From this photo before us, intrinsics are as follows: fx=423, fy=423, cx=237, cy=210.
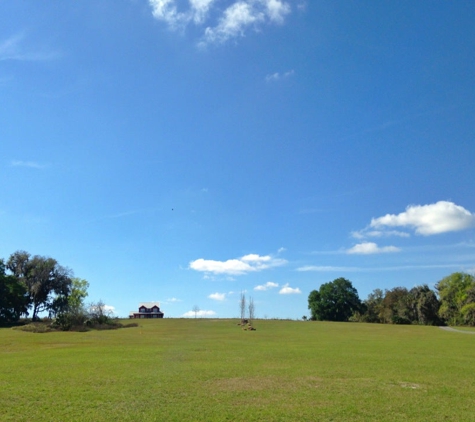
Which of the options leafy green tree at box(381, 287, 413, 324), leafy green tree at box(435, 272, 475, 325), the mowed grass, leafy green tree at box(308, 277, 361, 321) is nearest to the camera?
the mowed grass

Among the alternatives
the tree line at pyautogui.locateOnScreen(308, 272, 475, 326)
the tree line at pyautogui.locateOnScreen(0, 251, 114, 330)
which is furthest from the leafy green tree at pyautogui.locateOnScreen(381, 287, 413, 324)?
the tree line at pyautogui.locateOnScreen(0, 251, 114, 330)

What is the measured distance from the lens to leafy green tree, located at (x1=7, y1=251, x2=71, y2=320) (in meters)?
88.8

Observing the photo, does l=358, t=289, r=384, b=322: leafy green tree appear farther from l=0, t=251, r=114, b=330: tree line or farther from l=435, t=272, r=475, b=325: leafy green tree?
l=0, t=251, r=114, b=330: tree line

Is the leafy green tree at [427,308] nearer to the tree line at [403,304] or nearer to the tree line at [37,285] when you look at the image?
the tree line at [403,304]

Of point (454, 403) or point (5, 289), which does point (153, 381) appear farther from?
point (5, 289)

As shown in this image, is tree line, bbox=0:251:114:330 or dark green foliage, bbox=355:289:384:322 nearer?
tree line, bbox=0:251:114:330

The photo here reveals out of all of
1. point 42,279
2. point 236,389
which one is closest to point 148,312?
point 42,279

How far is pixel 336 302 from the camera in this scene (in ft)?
374

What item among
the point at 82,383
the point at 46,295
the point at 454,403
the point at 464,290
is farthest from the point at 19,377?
the point at 464,290

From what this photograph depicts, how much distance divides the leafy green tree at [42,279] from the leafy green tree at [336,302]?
63.3 meters

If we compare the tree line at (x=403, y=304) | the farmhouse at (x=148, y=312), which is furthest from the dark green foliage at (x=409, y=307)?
the farmhouse at (x=148, y=312)

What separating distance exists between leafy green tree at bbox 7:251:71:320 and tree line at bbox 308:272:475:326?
6381 centimetres

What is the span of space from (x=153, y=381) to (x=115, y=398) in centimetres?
296

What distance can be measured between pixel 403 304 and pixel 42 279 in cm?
8218
